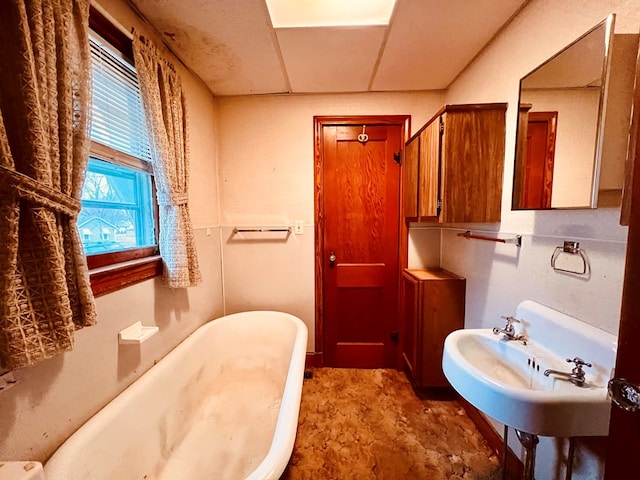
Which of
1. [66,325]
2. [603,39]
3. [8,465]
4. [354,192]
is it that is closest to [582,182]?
[603,39]

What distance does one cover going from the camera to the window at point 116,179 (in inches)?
43.1

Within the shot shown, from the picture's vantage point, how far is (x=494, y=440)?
1464 mm

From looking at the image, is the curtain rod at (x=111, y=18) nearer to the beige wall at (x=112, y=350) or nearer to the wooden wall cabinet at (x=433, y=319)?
the beige wall at (x=112, y=350)

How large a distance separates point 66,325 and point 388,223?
2.03 m

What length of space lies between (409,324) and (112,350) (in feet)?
6.23

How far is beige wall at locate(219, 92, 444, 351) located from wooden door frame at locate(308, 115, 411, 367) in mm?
48

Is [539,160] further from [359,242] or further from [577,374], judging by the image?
[359,242]

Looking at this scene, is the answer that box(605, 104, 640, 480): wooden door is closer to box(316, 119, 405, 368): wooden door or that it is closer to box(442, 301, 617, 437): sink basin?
box(442, 301, 617, 437): sink basin

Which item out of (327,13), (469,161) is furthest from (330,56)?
(469,161)

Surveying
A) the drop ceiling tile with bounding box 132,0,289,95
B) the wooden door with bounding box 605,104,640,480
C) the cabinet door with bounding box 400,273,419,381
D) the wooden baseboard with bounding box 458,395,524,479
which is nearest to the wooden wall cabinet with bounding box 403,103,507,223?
the cabinet door with bounding box 400,273,419,381

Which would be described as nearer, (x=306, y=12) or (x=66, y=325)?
(x=66, y=325)

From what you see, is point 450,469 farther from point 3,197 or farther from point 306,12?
point 306,12

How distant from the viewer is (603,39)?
0.87 meters

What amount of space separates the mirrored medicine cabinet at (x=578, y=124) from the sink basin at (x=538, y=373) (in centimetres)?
49
